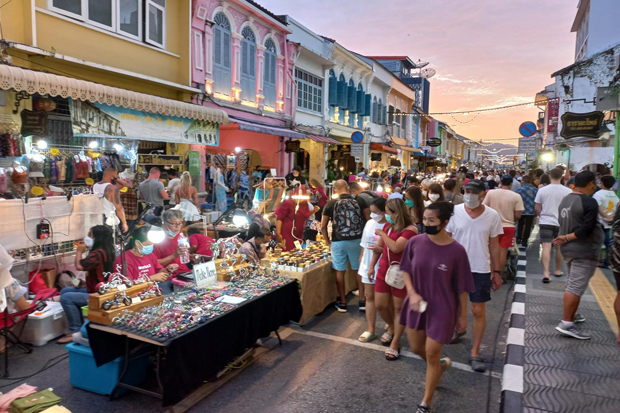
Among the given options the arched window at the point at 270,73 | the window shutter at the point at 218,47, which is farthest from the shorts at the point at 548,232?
the arched window at the point at 270,73

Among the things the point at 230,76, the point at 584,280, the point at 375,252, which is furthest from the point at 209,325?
the point at 230,76

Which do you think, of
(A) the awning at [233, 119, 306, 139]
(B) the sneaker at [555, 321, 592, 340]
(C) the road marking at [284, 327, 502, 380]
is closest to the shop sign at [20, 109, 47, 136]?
(A) the awning at [233, 119, 306, 139]

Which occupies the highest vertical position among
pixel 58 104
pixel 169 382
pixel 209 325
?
pixel 58 104

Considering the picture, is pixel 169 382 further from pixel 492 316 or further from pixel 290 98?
pixel 290 98

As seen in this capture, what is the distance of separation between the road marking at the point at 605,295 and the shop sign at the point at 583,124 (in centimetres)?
798

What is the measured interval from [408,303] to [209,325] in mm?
1840

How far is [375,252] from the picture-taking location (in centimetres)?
536

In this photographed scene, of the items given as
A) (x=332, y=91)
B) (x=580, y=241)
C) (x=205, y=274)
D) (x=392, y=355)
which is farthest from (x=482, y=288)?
(x=332, y=91)

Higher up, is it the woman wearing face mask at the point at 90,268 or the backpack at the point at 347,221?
the backpack at the point at 347,221

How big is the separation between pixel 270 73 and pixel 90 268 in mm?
13747

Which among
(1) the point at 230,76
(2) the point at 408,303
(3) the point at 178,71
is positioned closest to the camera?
(2) the point at 408,303

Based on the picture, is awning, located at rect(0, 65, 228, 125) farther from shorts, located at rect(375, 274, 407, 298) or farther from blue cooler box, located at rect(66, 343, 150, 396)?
shorts, located at rect(375, 274, 407, 298)

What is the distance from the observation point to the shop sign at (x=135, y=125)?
9.17 m

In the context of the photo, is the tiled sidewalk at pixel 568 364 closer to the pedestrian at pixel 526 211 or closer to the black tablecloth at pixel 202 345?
the black tablecloth at pixel 202 345
